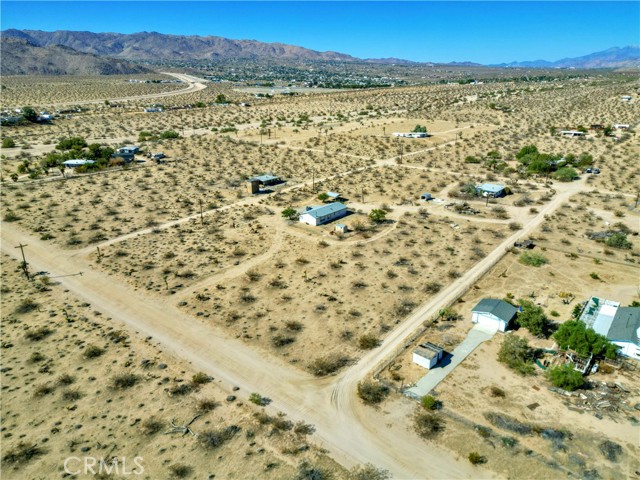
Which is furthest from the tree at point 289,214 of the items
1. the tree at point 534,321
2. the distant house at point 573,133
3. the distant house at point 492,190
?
the distant house at point 573,133

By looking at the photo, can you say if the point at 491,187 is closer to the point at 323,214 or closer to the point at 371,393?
the point at 323,214

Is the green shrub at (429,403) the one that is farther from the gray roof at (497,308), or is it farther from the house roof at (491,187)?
the house roof at (491,187)

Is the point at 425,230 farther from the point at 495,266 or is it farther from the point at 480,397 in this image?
the point at 480,397

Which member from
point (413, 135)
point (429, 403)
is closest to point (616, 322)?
point (429, 403)

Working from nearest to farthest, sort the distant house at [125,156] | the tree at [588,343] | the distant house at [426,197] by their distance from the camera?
the tree at [588,343]
the distant house at [426,197]
the distant house at [125,156]

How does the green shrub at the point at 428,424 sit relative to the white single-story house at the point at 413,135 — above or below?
below

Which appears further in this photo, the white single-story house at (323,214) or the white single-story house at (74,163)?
Result: the white single-story house at (74,163)

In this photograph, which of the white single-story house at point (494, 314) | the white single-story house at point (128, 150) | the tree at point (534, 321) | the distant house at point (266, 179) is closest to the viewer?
the tree at point (534, 321)

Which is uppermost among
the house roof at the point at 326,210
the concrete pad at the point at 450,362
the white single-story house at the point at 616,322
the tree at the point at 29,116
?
the tree at the point at 29,116
